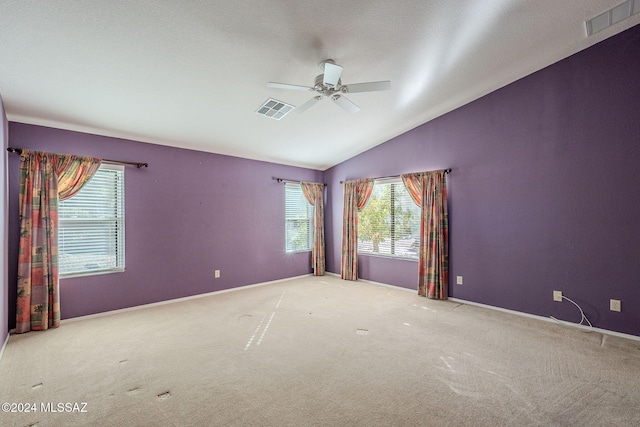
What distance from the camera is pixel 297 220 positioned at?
6.10 m

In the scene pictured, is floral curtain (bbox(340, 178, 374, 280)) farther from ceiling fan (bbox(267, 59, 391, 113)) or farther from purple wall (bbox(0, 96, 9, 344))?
purple wall (bbox(0, 96, 9, 344))

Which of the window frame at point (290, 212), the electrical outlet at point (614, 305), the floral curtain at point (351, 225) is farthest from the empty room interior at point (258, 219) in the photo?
the window frame at point (290, 212)

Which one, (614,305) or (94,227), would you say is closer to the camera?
(614,305)

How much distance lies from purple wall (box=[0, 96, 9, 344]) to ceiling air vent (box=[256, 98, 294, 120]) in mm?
2599

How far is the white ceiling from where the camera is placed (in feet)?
6.89

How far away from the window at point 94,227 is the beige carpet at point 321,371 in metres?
0.72

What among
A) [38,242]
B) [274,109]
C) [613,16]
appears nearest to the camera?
[613,16]

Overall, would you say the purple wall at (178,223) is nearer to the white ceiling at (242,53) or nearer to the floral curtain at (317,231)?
the white ceiling at (242,53)

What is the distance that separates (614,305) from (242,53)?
463cm

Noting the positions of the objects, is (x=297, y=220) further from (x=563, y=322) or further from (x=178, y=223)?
(x=563, y=322)

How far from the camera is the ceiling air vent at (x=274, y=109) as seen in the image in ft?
11.3

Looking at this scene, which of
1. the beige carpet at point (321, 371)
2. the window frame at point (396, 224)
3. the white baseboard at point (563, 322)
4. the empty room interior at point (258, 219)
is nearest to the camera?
the beige carpet at point (321, 371)

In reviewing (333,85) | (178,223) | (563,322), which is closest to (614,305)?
(563,322)

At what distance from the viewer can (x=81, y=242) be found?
12.0ft
